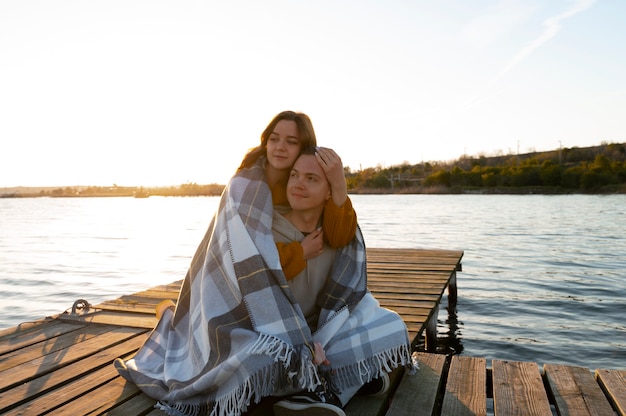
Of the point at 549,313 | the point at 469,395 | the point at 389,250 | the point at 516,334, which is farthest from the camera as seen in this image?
the point at 389,250

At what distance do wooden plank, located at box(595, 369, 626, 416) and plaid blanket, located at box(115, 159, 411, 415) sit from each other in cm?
113

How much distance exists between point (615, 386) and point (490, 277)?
7.40 m

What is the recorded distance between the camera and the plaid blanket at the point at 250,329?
254 centimetres

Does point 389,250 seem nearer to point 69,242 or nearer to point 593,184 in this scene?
point 69,242

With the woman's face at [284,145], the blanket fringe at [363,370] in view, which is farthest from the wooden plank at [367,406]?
the woman's face at [284,145]

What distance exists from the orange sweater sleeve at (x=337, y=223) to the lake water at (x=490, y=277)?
369 centimetres

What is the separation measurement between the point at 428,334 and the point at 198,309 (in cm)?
373

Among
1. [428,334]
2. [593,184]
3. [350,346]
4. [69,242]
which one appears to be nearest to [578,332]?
[428,334]

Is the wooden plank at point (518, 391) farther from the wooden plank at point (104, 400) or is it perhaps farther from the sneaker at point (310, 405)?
the wooden plank at point (104, 400)

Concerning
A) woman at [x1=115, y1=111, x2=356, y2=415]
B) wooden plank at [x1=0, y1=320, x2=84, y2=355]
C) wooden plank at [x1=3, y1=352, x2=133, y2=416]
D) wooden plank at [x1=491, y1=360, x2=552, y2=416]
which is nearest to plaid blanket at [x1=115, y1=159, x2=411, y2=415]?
woman at [x1=115, y1=111, x2=356, y2=415]

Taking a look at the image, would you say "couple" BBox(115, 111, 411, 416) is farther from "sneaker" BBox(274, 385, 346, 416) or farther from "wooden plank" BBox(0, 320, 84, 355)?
"wooden plank" BBox(0, 320, 84, 355)

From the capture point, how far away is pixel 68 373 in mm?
3213

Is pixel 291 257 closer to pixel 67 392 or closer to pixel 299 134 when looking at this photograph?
pixel 299 134

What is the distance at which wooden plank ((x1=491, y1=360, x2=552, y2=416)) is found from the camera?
286 centimetres
